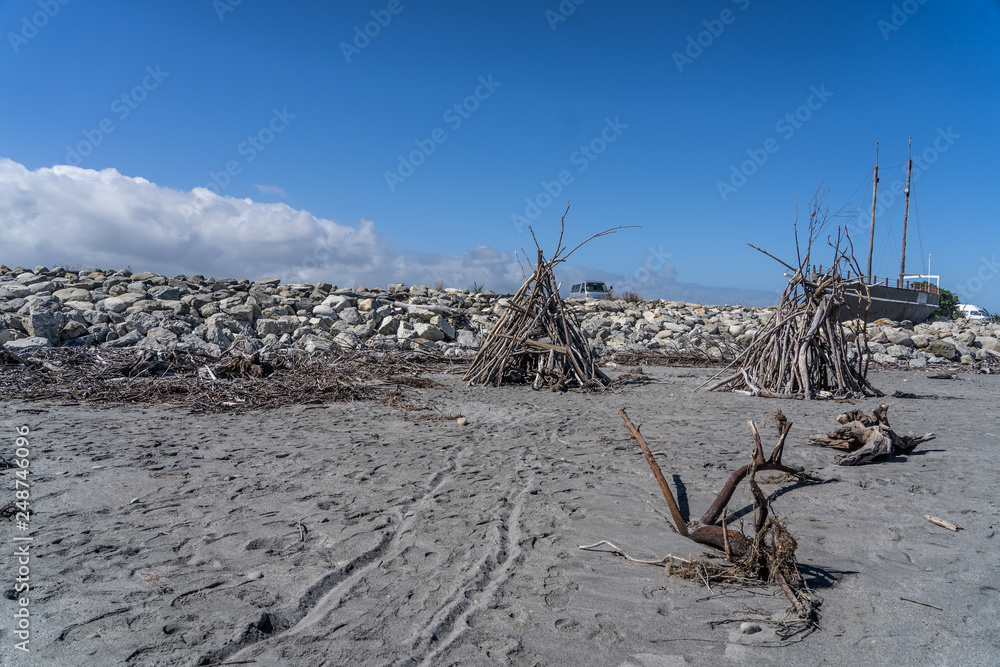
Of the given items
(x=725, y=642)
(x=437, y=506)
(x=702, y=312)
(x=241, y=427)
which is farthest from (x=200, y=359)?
(x=702, y=312)

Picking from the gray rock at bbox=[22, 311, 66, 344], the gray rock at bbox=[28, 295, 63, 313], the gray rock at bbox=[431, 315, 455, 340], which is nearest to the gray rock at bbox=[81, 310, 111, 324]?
the gray rock at bbox=[28, 295, 63, 313]

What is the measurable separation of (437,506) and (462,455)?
115 centimetres

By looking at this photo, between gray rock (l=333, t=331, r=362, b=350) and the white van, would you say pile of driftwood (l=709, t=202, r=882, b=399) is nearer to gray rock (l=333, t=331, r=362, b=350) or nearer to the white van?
gray rock (l=333, t=331, r=362, b=350)

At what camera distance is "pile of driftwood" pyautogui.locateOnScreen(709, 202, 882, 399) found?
25.0 feet

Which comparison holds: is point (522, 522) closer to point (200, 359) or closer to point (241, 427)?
point (241, 427)

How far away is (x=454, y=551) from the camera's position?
2.77m

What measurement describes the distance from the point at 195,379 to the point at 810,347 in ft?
26.1

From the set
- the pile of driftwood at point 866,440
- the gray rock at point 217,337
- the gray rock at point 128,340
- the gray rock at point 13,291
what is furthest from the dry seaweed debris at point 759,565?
the gray rock at point 13,291

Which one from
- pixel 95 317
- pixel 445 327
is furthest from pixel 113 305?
pixel 445 327

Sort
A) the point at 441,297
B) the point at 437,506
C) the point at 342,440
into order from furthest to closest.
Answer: the point at 441,297 < the point at 342,440 < the point at 437,506

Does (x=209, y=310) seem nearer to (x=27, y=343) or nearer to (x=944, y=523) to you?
(x=27, y=343)

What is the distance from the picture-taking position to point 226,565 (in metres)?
2.56

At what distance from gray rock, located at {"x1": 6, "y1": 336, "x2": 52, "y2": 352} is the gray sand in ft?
13.9

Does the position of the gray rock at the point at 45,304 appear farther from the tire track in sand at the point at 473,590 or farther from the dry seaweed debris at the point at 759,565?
the dry seaweed debris at the point at 759,565
